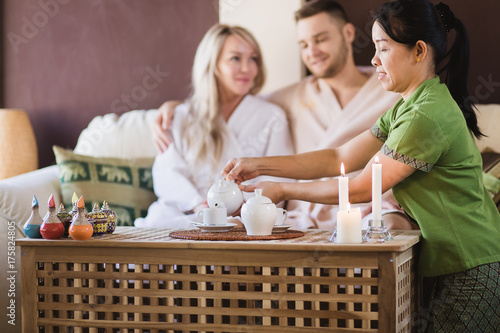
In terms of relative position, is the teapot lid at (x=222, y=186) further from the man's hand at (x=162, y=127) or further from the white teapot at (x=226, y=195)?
the man's hand at (x=162, y=127)

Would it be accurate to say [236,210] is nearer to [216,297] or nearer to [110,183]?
[216,297]

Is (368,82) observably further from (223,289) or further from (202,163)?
(223,289)

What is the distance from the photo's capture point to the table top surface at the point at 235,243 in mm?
1521

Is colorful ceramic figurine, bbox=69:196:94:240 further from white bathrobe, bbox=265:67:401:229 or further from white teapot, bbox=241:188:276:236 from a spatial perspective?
white bathrobe, bbox=265:67:401:229

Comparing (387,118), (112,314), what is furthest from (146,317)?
(387,118)

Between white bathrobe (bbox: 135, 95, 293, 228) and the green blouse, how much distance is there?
3.73 ft

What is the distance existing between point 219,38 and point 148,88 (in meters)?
0.61

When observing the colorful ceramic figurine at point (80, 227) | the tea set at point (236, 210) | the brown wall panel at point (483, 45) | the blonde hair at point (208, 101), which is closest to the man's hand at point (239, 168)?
the tea set at point (236, 210)

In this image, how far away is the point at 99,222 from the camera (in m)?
1.81

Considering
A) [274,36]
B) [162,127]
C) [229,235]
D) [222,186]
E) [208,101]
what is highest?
[274,36]

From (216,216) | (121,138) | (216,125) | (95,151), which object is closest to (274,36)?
(216,125)

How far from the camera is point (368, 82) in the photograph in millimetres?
2762

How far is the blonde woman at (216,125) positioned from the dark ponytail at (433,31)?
3.67ft

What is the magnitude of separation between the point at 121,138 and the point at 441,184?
5.71ft
